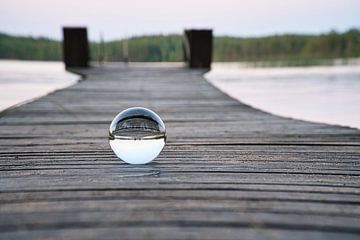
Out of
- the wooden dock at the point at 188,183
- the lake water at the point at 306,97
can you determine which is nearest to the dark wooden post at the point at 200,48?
the lake water at the point at 306,97

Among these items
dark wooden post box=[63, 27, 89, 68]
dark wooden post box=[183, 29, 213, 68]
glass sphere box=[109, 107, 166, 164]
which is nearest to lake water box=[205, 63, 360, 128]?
dark wooden post box=[183, 29, 213, 68]

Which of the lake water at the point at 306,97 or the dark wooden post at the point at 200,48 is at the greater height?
the dark wooden post at the point at 200,48

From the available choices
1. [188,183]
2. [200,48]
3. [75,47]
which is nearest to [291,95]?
[200,48]

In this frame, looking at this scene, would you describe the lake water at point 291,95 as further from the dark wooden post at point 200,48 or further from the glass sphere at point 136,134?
the glass sphere at point 136,134

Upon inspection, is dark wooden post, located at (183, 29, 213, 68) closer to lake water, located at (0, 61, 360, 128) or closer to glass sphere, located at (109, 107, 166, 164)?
lake water, located at (0, 61, 360, 128)

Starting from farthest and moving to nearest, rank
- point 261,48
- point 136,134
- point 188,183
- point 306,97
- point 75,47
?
1. point 261,48
2. point 75,47
3. point 306,97
4. point 136,134
5. point 188,183

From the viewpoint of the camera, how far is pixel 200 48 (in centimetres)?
1262

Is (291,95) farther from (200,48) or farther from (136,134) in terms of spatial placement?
(136,134)

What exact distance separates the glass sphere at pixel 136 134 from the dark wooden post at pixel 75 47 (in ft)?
35.4

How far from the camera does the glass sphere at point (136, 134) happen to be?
2152mm

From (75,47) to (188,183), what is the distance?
11.2 m

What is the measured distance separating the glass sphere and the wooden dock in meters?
0.09

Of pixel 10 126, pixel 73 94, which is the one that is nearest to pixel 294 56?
pixel 73 94

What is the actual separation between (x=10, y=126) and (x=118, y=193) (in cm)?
231
